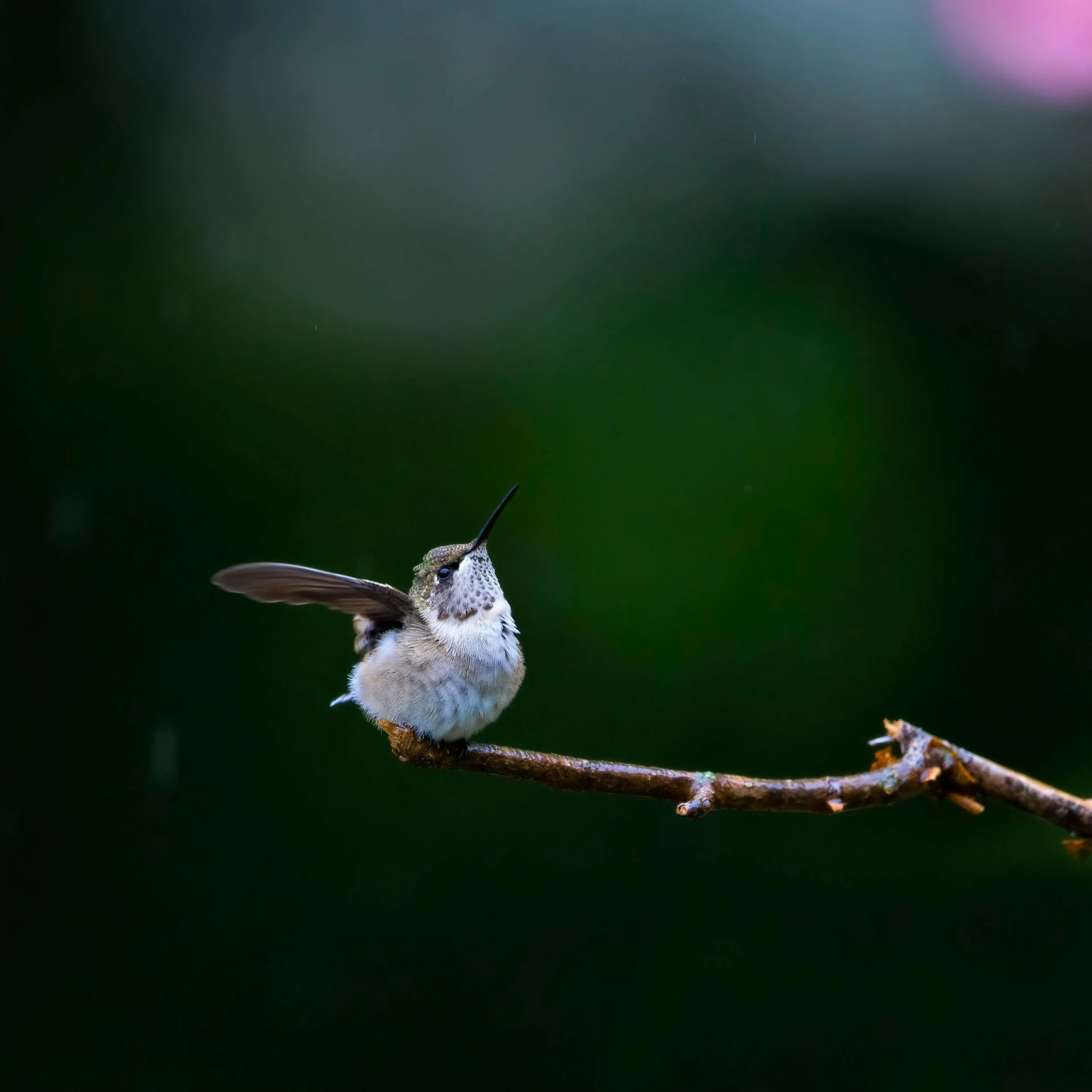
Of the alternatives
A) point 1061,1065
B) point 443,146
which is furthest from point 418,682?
point 1061,1065

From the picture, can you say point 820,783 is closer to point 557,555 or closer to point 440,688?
point 440,688

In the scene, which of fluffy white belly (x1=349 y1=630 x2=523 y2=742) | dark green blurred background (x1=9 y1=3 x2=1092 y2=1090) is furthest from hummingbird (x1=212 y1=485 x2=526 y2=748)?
dark green blurred background (x1=9 y1=3 x2=1092 y2=1090)

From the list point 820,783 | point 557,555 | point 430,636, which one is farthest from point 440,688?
point 557,555

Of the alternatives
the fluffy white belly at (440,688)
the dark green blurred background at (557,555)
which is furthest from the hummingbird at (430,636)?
the dark green blurred background at (557,555)

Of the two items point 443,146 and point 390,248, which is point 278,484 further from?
point 443,146

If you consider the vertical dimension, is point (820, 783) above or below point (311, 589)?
below

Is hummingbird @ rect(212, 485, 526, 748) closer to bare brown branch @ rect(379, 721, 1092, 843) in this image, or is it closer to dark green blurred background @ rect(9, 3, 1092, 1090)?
bare brown branch @ rect(379, 721, 1092, 843)

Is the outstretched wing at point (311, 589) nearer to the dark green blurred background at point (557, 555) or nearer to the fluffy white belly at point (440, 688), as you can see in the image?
the fluffy white belly at point (440, 688)
